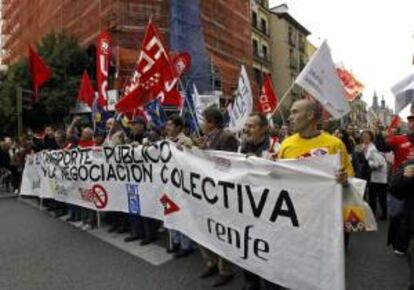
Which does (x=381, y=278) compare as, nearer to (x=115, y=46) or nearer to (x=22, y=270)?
(x=22, y=270)

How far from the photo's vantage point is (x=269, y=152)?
506 cm

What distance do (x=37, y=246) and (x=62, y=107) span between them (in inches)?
1021

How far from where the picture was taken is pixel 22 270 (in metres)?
6.32

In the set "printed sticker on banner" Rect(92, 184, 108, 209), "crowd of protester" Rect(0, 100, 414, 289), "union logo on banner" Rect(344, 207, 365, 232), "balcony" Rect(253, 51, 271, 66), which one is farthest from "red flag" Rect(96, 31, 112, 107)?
"balcony" Rect(253, 51, 271, 66)

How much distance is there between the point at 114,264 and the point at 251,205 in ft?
8.19

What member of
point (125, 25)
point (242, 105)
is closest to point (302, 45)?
point (125, 25)

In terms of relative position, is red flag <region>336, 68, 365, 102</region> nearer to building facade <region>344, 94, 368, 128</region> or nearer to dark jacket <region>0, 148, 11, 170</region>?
dark jacket <region>0, 148, 11, 170</region>

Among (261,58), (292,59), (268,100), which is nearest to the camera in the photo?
(268,100)

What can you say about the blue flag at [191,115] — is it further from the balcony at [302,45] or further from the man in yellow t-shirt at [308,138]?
the balcony at [302,45]

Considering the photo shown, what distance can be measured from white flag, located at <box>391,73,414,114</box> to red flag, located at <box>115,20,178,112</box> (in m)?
3.46

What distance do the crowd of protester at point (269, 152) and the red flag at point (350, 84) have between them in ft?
8.89

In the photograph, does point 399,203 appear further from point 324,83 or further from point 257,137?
point 257,137

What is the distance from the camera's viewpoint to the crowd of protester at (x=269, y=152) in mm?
4219

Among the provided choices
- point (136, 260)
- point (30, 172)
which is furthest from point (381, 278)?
point (30, 172)
